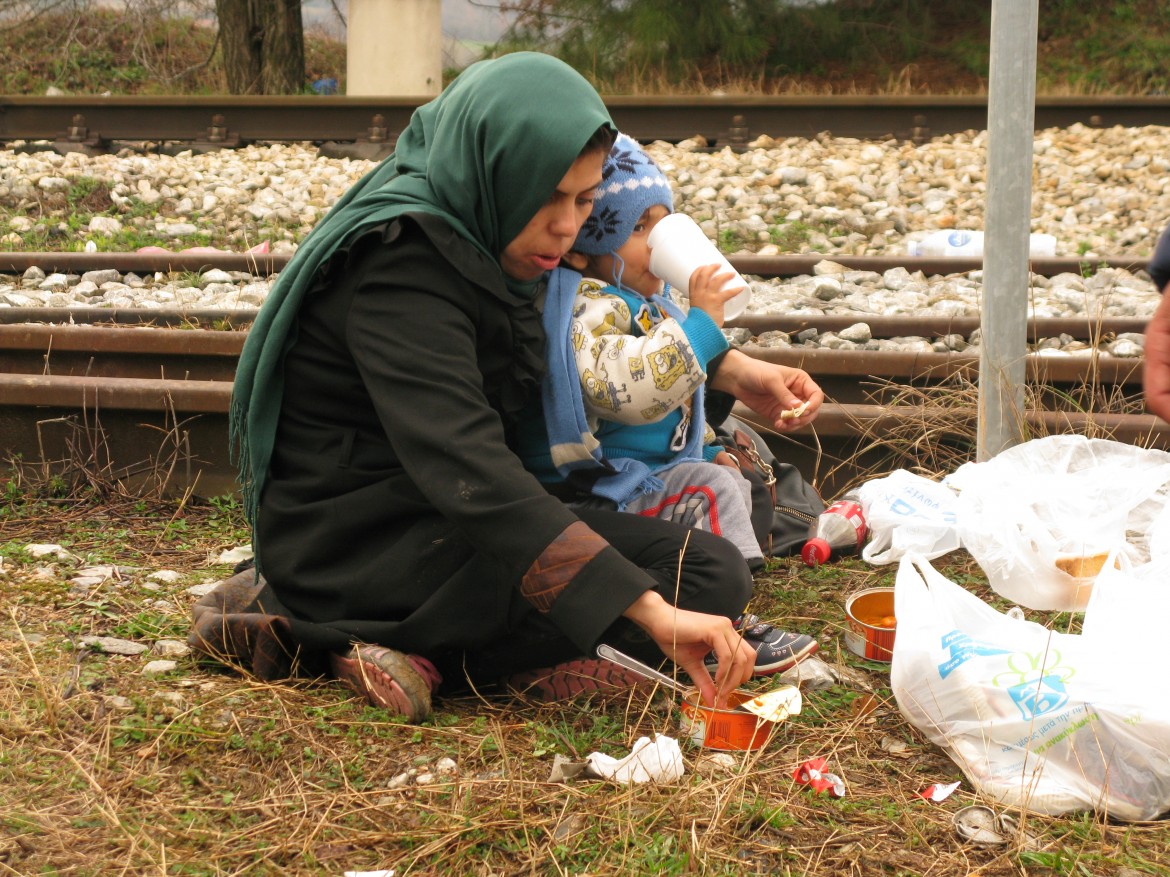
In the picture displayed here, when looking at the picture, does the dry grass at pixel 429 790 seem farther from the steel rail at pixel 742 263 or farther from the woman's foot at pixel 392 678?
the steel rail at pixel 742 263

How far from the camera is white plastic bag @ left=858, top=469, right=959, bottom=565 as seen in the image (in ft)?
10.8

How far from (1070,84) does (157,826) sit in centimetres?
1454

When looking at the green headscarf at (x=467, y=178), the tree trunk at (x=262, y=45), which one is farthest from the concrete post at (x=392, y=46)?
the green headscarf at (x=467, y=178)

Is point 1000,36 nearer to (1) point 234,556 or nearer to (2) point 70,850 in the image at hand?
(1) point 234,556

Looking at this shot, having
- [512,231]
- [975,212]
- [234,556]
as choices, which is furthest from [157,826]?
[975,212]

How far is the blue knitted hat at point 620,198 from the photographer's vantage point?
2.71 meters

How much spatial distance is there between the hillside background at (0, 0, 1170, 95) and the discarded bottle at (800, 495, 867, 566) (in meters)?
10.4

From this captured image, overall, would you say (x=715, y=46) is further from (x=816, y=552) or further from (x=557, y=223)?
(x=557, y=223)

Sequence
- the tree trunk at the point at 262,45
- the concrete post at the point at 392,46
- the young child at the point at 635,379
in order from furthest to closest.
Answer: the tree trunk at the point at 262,45, the concrete post at the point at 392,46, the young child at the point at 635,379

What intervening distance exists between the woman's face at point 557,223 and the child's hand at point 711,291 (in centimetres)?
30

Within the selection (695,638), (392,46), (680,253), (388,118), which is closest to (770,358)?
(680,253)

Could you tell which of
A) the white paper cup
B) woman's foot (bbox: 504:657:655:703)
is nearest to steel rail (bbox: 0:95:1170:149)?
the white paper cup

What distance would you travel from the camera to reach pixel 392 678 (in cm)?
249

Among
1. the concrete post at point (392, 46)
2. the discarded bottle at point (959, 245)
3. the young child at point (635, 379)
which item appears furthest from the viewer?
the concrete post at point (392, 46)
